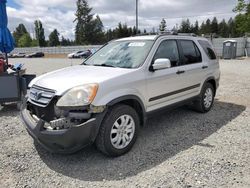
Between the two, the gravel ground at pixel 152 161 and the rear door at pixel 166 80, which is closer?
the gravel ground at pixel 152 161

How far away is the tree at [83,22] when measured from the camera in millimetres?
69750

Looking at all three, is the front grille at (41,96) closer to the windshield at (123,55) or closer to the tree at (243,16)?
the windshield at (123,55)

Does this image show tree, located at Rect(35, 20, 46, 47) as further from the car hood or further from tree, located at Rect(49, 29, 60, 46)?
the car hood

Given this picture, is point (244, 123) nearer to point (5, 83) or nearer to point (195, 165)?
point (195, 165)

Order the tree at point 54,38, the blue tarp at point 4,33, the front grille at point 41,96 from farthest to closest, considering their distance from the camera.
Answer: the tree at point 54,38, the blue tarp at point 4,33, the front grille at point 41,96

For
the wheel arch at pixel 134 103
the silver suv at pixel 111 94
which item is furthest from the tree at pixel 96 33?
the wheel arch at pixel 134 103

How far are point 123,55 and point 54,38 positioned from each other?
85089 millimetres

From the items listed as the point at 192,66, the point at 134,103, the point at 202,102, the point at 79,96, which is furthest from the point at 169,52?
the point at 79,96

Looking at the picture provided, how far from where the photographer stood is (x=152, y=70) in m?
4.14

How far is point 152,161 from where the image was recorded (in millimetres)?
3609

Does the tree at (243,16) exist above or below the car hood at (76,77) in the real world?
above

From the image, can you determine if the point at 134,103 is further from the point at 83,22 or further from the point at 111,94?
the point at 83,22

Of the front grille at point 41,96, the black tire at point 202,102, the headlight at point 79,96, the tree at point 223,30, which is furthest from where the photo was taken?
the tree at point 223,30

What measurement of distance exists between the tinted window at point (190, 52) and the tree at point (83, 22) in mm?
67250
